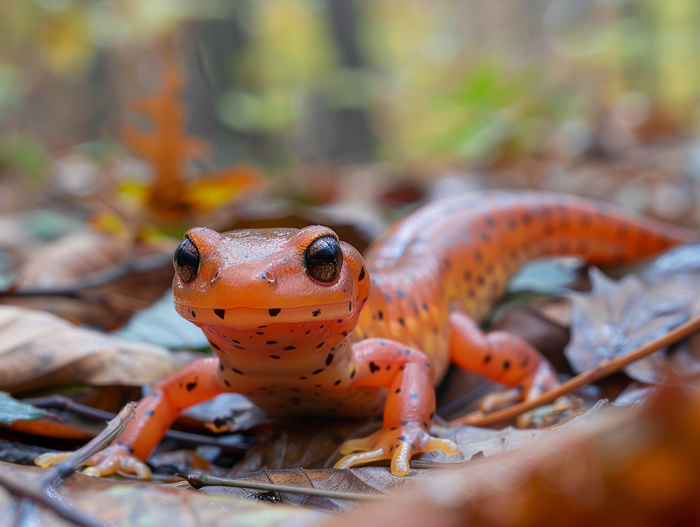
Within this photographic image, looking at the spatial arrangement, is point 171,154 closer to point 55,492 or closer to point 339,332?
point 339,332

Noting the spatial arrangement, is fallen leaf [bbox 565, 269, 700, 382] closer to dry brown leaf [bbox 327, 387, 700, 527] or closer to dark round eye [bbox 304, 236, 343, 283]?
dark round eye [bbox 304, 236, 343, 283]

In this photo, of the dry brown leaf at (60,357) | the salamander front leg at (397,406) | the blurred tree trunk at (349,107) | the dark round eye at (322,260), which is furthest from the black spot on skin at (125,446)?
the blurred tree trunk at (349,107)

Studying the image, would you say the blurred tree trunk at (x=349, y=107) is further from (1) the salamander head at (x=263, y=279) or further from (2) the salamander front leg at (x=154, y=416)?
(1) the salamander head at (x=263, y=279)

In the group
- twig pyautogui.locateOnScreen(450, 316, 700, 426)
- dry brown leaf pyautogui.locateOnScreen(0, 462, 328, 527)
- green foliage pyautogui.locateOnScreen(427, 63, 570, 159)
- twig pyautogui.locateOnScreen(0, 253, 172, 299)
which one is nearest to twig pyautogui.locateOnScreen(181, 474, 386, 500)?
dry brown leaf pyautogui.locateOnScreen(0, 462, 328, 527)

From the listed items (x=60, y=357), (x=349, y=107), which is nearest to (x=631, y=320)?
(x=60, y=357)

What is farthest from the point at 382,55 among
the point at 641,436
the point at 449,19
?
the point at 641,436
